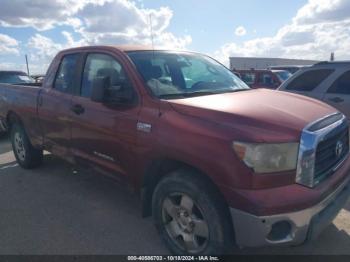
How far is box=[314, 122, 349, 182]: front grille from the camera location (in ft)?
8.97

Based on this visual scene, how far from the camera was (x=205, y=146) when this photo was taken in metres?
2.68

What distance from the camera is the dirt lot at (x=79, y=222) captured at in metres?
3.43

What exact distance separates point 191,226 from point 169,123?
912mm

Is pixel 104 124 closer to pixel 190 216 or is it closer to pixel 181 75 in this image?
pixel 181 75

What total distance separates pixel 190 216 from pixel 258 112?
3.45 ft

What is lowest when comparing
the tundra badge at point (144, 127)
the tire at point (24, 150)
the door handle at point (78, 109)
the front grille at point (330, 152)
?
the tire at point (24, 150)

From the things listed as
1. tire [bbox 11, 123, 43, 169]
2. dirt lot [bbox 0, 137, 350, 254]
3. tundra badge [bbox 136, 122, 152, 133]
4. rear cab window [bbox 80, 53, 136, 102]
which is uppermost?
rear cab window [bbox 80, 53, 136, 102]

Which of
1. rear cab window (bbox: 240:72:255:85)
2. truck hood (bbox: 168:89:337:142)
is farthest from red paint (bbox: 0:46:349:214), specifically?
rear cab window (bbox: 240:72:255:85)

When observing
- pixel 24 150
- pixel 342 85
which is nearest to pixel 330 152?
pixel 342 85

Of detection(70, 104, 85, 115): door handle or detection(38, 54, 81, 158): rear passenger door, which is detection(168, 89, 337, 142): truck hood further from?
detection(38, 54, 81, 158): rear passenger door

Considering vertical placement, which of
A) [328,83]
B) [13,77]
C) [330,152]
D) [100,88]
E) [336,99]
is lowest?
[330,152]

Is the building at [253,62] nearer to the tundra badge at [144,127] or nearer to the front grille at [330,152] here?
the front grille at [330,152]

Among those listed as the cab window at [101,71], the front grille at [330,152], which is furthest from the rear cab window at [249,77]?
the front grille at [330,152]

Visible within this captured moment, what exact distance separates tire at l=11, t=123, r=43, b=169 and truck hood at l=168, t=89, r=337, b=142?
3800 millimetres
